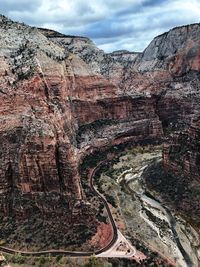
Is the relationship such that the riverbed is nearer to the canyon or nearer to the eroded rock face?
the canyon

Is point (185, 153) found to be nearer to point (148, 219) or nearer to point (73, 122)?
point (148, 219)

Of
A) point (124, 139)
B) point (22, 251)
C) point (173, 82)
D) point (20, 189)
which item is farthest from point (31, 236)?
point (173, 82)

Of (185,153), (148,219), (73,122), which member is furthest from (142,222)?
(73,122)

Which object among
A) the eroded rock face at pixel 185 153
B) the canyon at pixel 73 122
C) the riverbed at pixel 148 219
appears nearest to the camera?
the riverbed at pixel 148 219

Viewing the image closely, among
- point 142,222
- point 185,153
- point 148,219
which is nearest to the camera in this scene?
point 142,222

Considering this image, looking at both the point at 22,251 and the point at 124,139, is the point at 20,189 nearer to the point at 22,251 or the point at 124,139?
the point at 22,251

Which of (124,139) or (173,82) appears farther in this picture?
(173,82)

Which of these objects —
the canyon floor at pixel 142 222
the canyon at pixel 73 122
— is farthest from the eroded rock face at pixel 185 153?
the canyon floor at pixel 142 222

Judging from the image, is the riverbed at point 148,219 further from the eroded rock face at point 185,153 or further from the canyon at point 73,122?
the eroded rock face at point 185,153

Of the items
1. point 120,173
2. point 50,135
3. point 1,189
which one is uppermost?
point 50,135
